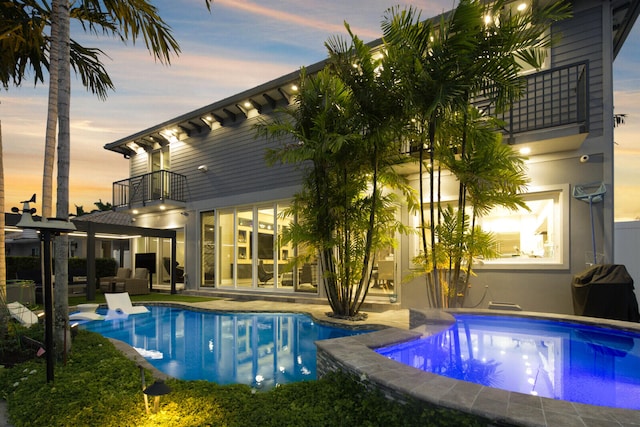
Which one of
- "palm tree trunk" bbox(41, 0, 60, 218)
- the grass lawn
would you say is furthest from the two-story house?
"palm tree trunk" bbox(41, 0, 60, 218)

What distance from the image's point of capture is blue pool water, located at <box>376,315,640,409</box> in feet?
11.9

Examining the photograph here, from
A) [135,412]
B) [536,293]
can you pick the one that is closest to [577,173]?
[536,293]

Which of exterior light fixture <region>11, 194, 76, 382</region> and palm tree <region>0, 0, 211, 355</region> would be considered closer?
exterior light fixture <region>11, 194, 76, 382</region>

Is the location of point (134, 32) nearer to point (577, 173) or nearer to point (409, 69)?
point (409, 69)

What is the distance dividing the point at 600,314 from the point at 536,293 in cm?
127

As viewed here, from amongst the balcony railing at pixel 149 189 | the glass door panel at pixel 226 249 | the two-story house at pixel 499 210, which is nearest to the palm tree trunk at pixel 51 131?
the two-story house at pixel 499 210

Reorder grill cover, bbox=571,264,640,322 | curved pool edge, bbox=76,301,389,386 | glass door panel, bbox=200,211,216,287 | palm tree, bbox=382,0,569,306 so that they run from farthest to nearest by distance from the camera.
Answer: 1. glass door panel, bbox=200,211,216,287
2. grill cover, bbox=571,264,640,322
3. palm tree, bbox=382,0,569,306
4. curved pool edge, bbox=76,301,389,386

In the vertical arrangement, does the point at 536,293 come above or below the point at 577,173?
below

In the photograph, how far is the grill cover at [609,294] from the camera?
5828mm

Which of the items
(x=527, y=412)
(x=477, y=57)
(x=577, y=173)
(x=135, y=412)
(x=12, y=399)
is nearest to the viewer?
(x=527, y=412)

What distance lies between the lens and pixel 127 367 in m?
4.07

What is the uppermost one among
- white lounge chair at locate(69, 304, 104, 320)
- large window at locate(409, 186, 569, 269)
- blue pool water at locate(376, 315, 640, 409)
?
large window at locate(409, 186, 569, 269)

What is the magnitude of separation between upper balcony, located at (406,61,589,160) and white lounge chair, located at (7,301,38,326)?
8.76m

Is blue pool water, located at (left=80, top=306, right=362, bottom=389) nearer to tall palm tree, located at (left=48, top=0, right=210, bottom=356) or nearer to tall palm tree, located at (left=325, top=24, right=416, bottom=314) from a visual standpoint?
tall palm tree, located at (left=48, top=0, right=210, bottom=356)
